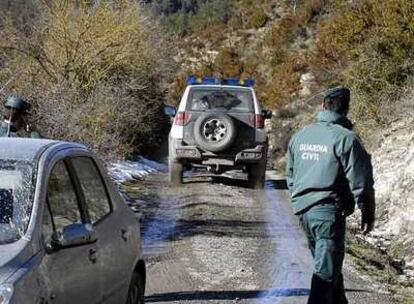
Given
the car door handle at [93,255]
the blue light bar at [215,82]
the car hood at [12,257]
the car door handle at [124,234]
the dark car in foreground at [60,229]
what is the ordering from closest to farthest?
the car hood at [12,257] < the dark car in foreground at [60,229] < the car door handle at [93,255] < the car door handle at [124,234] < the blue light bar at [215,82]

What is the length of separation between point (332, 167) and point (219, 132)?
30.0 ft

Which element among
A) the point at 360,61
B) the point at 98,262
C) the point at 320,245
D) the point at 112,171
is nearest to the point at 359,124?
the point at 360,61

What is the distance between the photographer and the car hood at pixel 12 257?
3.52 metres

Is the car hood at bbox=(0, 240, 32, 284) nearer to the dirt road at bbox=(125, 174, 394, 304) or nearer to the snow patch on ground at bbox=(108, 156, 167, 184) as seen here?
the dirt road at bbox=(125, 174, 394, 304)

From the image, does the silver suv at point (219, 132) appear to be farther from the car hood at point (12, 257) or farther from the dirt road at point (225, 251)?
the car hood at point (12, 257)

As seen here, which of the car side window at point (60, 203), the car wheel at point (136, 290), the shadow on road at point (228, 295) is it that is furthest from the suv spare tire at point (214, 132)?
the car side window at point (60, 203)

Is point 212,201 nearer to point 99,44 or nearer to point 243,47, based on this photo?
point 99,44

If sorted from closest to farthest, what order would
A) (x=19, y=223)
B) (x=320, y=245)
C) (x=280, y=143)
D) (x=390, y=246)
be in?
(x=19, y=223) → (x=320, y=245) → (x=390, y=246) → (x=280, y=143)

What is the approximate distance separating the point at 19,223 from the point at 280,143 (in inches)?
933

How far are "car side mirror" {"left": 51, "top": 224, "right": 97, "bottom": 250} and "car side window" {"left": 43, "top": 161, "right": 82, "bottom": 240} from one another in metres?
0.04

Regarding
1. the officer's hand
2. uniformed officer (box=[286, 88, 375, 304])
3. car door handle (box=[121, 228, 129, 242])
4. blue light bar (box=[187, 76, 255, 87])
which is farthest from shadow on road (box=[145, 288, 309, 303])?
blue light bar (box=[187, 76, 255, 87])

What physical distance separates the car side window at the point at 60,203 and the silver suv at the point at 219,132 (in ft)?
33.0

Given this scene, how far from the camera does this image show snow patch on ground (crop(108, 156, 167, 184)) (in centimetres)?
1634

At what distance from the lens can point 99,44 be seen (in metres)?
21.8
